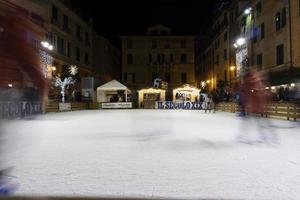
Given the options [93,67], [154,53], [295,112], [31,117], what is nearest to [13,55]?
[295,112]

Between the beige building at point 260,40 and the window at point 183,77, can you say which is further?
the window at point 183,77

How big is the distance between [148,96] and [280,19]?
23.8 metres

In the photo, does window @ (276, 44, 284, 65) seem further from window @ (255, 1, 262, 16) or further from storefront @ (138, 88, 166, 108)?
storefront @ (138, 88, 166, 108)

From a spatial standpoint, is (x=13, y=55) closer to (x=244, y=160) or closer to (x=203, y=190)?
(x=203, y=190)

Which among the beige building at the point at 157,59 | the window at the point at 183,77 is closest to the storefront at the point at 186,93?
the beige building at the point at 157,59

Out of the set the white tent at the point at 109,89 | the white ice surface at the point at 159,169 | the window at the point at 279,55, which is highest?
the window at the point at 279,55

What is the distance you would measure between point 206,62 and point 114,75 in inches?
785

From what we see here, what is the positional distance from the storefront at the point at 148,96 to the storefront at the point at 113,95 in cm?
166

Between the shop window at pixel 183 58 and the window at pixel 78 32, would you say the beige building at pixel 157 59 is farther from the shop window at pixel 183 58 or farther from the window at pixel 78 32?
the window at pixel 78 32

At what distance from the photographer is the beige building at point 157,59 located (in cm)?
7256

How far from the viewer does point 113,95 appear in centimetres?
5178

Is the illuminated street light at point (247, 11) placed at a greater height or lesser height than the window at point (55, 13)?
lesser

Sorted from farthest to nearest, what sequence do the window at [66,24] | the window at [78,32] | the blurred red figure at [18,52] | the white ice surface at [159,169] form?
the window at [78,32], the window at [66,24], the white ice surface at [159,169], the blurred red figure at [18,52]

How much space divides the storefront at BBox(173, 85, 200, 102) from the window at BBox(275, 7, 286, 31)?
54.1 feet
